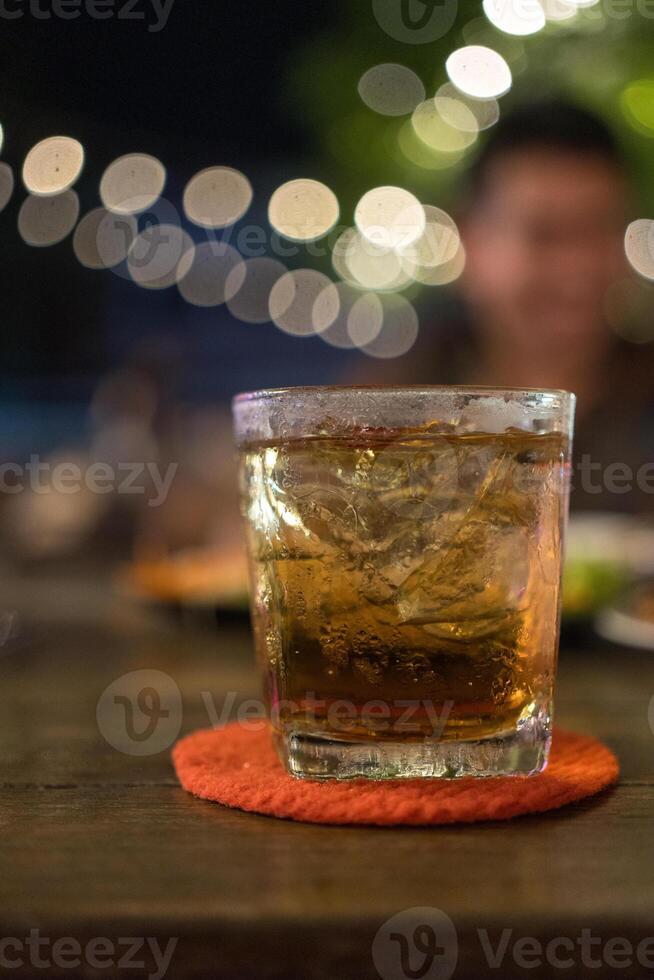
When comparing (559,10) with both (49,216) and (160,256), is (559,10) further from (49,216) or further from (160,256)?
(160,256)

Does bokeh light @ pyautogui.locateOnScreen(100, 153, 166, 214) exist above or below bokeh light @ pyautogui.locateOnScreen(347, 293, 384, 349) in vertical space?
above

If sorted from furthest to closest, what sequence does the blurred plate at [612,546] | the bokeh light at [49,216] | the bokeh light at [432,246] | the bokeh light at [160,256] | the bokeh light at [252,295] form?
the bokeh light at [252,295] < the bokeh light at [160,256] < the bokeh light at [49,216] < the bokeh light at [432,246] < the blurred plate at [612,546]

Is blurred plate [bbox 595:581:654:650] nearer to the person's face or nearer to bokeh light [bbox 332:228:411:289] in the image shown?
the person's face

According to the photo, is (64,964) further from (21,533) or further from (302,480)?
(21,533)

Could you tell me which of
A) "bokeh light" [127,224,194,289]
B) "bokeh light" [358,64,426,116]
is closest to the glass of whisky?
"bokeh light" [358,64,426,116]

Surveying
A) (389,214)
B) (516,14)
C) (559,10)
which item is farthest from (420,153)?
(559,10)

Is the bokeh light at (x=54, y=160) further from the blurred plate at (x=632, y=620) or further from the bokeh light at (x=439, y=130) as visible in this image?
the blurred plate at (x=632, y=620)

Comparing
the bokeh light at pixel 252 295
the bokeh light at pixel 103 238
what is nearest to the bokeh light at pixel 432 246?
the bokeh light at pixel 252 295

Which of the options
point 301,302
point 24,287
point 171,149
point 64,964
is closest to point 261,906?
point 64,964
